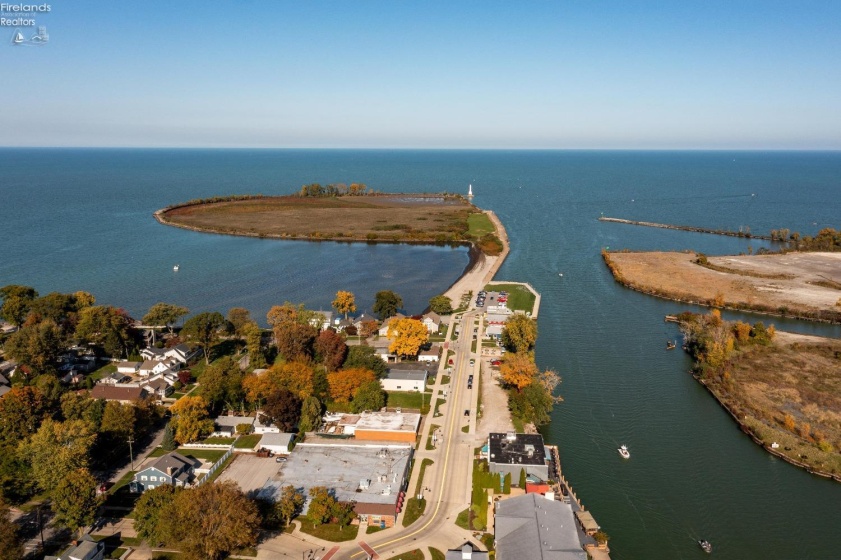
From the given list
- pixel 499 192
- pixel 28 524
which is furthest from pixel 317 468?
pixel 499 192

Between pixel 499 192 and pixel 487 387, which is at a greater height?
pixel 499 192

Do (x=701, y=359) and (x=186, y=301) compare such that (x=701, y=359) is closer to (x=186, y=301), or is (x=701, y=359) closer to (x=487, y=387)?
(x=487, y=387)

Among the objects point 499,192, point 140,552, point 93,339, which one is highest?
point 499,192

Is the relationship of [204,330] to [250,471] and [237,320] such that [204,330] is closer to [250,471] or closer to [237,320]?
[237,320]

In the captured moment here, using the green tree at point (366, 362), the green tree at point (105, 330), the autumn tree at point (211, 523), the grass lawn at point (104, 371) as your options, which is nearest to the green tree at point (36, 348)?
the grass lawn at point (104, 371)

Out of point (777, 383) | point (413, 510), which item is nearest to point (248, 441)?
point (413, 510)

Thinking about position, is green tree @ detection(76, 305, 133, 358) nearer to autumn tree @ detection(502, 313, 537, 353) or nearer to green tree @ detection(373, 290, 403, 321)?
green tree @ detection(373, 290, 403, 321)

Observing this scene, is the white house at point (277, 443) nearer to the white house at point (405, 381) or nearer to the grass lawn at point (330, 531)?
the grass lawn at point (330, 531)
